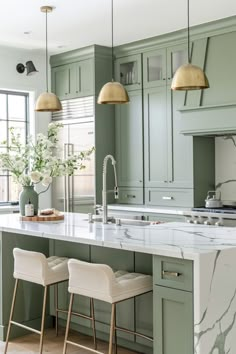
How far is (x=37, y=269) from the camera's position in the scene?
12.3ft

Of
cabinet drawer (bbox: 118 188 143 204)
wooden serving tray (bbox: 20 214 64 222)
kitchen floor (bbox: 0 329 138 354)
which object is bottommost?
kitchen floor (bbox: 0 329 138 354)

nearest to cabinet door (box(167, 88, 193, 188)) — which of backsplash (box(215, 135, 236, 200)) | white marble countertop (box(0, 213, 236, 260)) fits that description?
backsplash (box(215, 135, 236, 200))

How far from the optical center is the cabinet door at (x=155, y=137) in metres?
6.25

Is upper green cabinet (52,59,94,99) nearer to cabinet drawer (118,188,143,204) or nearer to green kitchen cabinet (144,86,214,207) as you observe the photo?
green kitchen cabinet (144,86,214,207)

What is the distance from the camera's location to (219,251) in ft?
9.47

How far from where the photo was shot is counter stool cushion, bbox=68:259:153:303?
318 centimetres

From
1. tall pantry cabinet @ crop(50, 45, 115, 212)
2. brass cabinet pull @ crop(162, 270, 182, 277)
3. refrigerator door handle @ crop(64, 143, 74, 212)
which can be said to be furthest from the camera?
refrigerator door handle @ crop(64, 143, 74, 212)

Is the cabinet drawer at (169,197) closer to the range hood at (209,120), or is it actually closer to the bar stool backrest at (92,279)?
the range hood at (209,120)

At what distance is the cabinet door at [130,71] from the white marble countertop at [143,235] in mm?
2628

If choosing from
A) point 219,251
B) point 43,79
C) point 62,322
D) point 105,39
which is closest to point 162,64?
point 105,39

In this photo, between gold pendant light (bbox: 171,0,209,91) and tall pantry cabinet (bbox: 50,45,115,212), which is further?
tall pantry cabinet (bbox: 50,45,115,212)

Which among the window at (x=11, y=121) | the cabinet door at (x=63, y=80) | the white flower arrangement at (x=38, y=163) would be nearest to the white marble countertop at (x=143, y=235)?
the white flower arrangement at (x=38, y=163)

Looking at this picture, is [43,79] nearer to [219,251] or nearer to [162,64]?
[162,64]

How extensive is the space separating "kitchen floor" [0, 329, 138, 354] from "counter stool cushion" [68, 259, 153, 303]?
837mm
